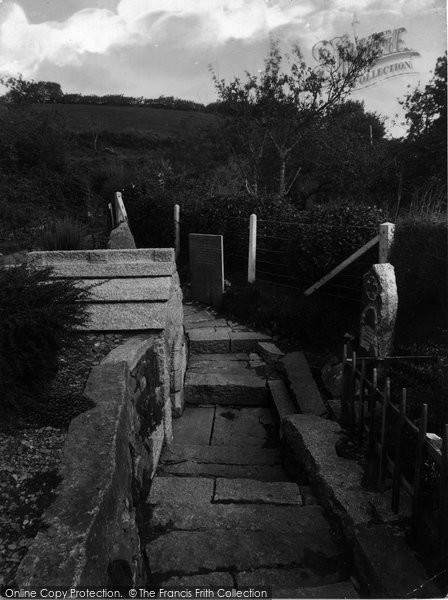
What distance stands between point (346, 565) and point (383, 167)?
13.9m

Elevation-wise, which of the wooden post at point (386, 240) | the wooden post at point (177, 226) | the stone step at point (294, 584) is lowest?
the stone step at point (294, 584)

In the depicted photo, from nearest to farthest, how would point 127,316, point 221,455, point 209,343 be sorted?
point 127,316
point 221,455
point 209,343

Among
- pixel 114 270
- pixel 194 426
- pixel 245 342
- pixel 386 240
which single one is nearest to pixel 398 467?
pixel 194 426

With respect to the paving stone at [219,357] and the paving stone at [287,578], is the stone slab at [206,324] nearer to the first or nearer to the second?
the paving stone at [219,357]

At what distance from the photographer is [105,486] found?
1.60 m

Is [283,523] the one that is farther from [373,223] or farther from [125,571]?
[373,223]

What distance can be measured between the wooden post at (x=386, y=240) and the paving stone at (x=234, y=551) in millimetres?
3678

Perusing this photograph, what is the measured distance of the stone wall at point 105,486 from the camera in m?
1.29

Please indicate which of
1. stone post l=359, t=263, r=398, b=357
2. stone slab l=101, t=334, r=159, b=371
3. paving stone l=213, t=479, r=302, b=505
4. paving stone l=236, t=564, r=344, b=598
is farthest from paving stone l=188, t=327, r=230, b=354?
paving stone l=236, t=564, r=344, b=598

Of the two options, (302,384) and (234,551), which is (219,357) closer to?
(302,384)

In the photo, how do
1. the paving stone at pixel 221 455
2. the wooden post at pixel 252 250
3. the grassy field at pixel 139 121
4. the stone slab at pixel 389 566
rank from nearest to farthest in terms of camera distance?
the stone slab at pixel 389 566
the paving stone at pixel 221 455
the wooden post at pixel 252 250
the grassy field at pixel 139 121

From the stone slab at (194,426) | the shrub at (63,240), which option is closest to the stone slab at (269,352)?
the stone slab at (194,426)

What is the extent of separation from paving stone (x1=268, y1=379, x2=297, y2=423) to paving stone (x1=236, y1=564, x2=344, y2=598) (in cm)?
197

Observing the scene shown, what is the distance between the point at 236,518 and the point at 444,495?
3.77 ft
